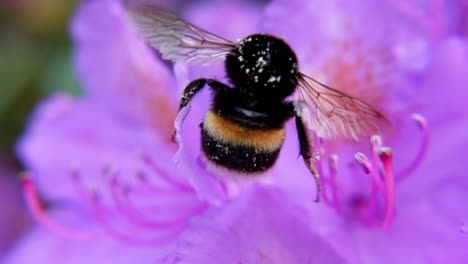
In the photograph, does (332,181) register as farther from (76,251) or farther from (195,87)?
(76,251)

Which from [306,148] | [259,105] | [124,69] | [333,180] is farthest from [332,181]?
[124,69]

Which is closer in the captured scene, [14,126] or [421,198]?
[421,198]

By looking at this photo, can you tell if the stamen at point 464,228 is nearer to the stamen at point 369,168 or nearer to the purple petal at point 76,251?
the stamen at point 369,168

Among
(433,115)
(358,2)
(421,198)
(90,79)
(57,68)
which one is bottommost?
(57,68)

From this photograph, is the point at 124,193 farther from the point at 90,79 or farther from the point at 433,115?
the point at 433,115

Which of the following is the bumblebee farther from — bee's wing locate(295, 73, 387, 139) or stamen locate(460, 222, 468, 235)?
stamen locate(460, 222, 468, 235)

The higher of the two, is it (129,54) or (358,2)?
(358,2)

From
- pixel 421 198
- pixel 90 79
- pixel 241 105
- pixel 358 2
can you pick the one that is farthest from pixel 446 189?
pixel 90 79
